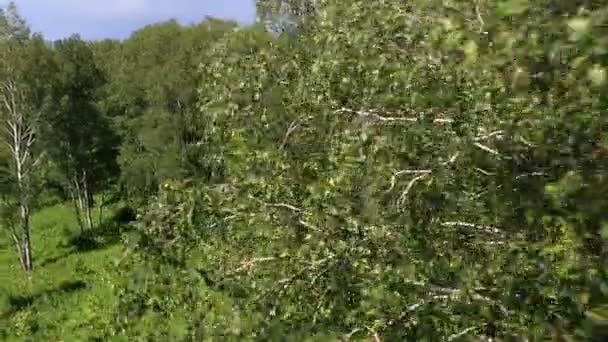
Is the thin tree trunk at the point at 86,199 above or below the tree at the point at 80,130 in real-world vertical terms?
below

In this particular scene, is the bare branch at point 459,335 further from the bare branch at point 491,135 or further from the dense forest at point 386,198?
the bare branch at point 491,135

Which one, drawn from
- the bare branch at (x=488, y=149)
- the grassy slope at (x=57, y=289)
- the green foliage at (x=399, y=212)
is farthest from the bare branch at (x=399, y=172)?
the grassy slope at (x=57, y=289)

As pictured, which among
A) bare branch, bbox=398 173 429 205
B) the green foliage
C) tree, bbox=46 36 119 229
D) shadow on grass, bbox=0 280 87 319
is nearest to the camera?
the green foliage

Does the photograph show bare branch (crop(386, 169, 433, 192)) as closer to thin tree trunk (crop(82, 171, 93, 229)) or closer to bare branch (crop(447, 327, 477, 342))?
bare branch (crop(447, 327, 477, 342))

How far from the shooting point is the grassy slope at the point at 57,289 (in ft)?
77.6

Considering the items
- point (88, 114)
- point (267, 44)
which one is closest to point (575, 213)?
point (267, 44)

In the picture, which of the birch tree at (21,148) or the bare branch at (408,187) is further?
the birch tree at (21,148)

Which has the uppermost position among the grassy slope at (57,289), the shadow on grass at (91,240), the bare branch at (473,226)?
the bare branch at (473,226)

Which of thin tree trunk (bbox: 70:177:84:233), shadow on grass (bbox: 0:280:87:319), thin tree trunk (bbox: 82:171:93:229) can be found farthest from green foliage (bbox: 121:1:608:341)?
thin tree trunk (bbox: 82:171:93:229)

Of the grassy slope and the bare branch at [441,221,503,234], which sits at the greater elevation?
the bare branch at [441,221,503,234]

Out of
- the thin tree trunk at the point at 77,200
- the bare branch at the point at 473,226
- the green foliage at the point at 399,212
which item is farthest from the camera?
the thin tree trunk at the point at 77,200

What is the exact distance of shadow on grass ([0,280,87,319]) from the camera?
2634cm

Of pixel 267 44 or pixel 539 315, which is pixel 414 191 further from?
pixel 267 44

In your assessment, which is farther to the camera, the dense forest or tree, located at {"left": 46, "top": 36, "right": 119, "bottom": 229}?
tree, located at {"left": 46, "top": 36, "right": 119, "bottom": 229}
